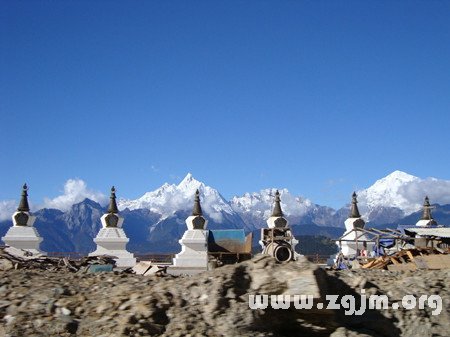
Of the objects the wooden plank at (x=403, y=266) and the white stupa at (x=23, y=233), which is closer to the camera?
the wooden plank at (x=403, y=266)

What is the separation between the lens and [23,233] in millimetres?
35438

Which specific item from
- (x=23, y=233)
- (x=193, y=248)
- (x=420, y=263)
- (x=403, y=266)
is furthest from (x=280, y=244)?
(x=23, y=233)

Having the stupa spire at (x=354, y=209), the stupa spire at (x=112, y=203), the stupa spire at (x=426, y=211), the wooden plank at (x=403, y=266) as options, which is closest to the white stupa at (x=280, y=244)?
the wooden plank at (x=403, y=266)

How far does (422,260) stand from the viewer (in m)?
19.8

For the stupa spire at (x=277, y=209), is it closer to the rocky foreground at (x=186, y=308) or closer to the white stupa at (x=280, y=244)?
the white stupa at (x=280, y=244)

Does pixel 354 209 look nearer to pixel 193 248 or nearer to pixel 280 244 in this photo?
pixel 193 248

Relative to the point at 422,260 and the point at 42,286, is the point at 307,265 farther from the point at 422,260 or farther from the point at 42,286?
the point at 422,260

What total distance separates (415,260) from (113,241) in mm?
22836

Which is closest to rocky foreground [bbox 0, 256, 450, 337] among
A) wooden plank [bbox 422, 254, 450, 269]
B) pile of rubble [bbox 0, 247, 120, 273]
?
pile of rubble [bbox 0, 247, 120, 273]

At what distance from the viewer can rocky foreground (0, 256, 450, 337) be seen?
8023 mm

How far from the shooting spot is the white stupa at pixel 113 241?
35197 millimetres

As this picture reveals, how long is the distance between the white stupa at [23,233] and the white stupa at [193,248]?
9817 mm

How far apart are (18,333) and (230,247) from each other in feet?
74.7

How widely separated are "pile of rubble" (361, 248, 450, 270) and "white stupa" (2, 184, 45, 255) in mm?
23502
